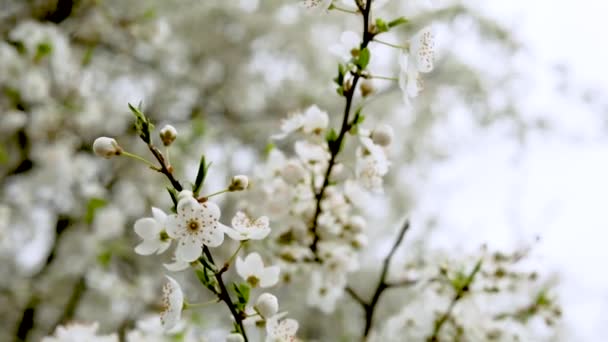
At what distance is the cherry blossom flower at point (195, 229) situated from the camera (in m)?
0.63

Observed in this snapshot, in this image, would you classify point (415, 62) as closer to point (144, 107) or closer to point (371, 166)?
point (371, 166)

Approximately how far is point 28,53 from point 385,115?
91.3 inches

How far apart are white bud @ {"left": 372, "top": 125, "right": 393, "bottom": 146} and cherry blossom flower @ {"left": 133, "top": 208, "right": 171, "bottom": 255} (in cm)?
38

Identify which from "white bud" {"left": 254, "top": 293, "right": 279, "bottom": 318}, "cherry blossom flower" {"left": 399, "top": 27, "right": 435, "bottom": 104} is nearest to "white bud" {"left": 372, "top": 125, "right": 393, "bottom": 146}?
"cherry blossom flower" {"left": 399, "top": 27, "right": 435, "bottom": 104}

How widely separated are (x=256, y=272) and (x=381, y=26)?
1.21ft

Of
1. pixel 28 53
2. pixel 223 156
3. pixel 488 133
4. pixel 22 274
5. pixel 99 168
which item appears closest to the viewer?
pixel 28 53

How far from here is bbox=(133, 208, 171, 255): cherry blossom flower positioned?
0.71m

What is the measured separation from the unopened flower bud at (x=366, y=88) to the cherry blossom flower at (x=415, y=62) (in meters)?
0.13

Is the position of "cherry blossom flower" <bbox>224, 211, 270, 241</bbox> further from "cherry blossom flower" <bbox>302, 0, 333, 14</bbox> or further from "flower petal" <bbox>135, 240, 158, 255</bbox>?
"cherry blossom flower" <bbox>302, 0, 333, 14</bbox>

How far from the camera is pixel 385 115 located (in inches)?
155

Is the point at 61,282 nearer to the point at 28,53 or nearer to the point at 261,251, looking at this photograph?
the point at 28,53

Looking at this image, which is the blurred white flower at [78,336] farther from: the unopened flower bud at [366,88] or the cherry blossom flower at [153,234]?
the unopened flower bud at [366,88]

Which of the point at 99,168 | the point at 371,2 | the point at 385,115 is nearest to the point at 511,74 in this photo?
the point at 385,115

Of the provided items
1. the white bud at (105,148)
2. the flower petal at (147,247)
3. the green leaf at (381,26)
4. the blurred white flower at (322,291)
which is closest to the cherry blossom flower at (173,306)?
the flower petal at (147,247)
